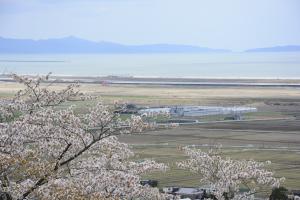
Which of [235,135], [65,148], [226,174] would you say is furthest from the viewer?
[235,135]

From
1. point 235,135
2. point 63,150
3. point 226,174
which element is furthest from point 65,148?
point 235,135

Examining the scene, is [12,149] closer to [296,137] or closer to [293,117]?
[296,137]

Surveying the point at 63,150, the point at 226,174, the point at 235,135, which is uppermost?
the point at 63,150

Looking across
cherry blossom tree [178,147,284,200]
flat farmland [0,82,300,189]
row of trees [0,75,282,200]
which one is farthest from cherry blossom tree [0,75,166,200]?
flat farmland [0,82,300,189]

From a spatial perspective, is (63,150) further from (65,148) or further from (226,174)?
(226,174)

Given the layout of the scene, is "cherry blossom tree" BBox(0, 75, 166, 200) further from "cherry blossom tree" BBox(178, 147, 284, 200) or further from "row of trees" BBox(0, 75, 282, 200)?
"cherry blossom tree" BBox(178, 147, 284, 200)

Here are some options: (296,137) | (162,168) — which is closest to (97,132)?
(162,168)

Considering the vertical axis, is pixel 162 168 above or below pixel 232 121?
above

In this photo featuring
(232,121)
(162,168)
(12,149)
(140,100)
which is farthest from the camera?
(140,100)
